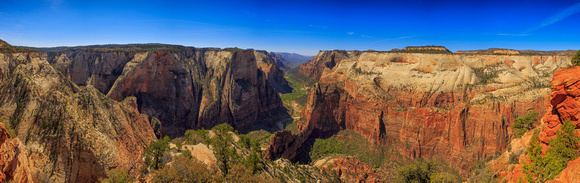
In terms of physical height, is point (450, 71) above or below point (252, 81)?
above

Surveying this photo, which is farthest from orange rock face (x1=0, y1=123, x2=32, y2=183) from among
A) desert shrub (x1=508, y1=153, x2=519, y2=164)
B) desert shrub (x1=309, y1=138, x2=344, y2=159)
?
Result: desert shrub (x1=309, y1=138, x2=344, y2=159)

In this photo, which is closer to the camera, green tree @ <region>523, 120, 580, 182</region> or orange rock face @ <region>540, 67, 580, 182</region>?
green tree @ <region>523, 120, 580, 182</region>

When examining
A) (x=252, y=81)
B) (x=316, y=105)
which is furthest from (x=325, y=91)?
(x=252, y=81)

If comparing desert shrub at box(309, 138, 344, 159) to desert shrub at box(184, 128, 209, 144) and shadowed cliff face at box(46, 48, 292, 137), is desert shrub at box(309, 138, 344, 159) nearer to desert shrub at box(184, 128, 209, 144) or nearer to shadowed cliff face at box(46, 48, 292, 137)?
shadowed cliff face at box(46, 48, 292, 137)

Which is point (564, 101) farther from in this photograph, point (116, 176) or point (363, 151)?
point (363, 151)

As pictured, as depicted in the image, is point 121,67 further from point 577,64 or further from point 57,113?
point 577,64

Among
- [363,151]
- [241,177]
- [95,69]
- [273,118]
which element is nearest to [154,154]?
[241,177]
